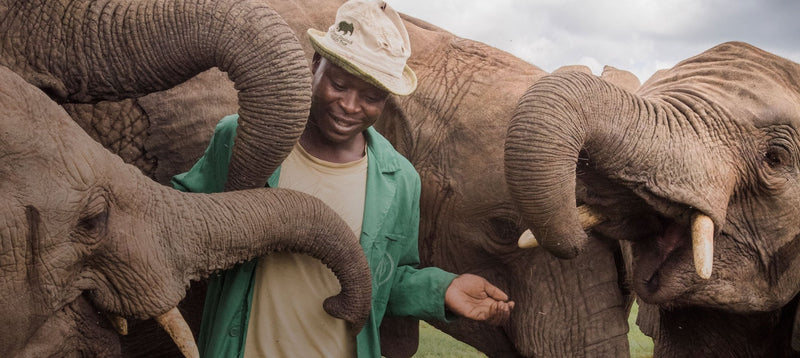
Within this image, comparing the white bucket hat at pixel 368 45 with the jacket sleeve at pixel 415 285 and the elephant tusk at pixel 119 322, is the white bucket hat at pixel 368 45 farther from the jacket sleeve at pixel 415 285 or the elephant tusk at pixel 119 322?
the elephant tusk at pixel 119 322

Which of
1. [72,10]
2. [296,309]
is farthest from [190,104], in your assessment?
[296,309]

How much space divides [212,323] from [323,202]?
64cm

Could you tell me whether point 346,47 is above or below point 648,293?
above

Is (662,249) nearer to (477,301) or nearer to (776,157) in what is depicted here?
(776,157)

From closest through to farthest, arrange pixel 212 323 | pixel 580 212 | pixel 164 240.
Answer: pixel 164 240
pixel 212 323
pixel 580 212

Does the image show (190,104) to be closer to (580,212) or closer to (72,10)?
(72,10)

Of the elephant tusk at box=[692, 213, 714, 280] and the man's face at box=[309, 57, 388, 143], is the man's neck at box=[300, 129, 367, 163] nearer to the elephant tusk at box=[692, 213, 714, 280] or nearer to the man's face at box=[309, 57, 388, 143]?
the man's face at box=[309, 57, 388, 143]

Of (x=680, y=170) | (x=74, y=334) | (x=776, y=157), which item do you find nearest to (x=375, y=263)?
(x=74, y=334)

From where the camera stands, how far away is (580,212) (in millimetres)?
4008

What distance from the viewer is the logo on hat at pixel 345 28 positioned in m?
3.29

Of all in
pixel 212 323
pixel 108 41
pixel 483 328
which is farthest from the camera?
pixel 483 328

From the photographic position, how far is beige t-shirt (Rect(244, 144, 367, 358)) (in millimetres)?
3279

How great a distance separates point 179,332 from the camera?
117 inches

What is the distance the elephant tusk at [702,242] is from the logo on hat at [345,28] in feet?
5.22
